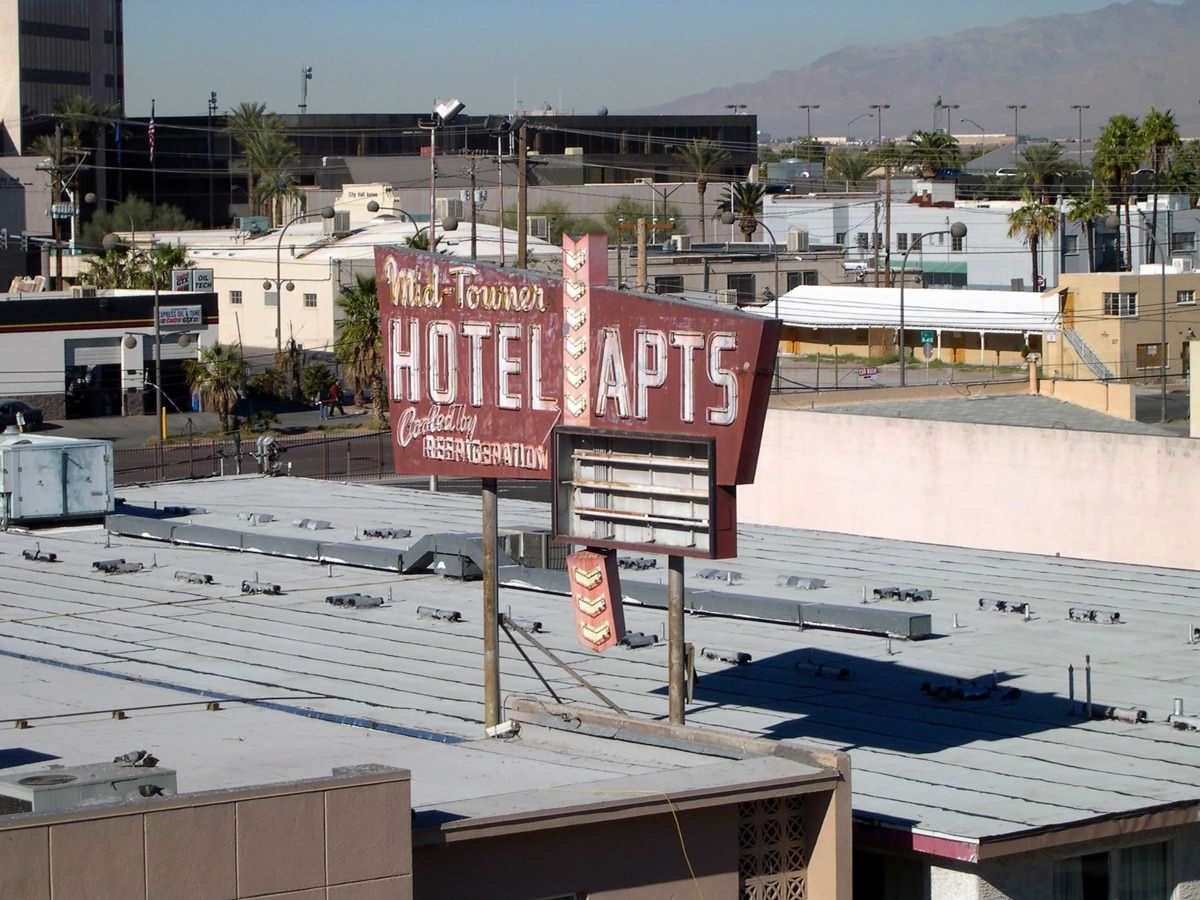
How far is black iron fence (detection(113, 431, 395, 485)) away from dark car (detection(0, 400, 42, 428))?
632 cm

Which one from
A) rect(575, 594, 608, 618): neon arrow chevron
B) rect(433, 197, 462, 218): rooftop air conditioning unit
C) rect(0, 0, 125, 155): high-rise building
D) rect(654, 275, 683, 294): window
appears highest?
rect(0, 0, 125, 155): high-rise building

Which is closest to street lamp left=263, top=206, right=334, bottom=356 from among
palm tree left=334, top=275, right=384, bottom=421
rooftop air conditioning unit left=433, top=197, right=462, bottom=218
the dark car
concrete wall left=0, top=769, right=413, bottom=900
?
palm tree left=334, top=275, right=384, bottom=421

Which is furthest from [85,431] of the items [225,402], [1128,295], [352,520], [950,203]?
[950,203]

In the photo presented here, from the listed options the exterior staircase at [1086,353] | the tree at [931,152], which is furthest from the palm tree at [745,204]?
the exterior staircase at [1086,353]

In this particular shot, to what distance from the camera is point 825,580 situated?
1072 inches

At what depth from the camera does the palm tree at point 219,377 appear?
242 ft

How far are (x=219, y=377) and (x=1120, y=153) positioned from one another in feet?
202

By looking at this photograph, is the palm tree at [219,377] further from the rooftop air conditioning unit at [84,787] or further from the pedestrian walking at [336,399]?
the rooftop air conditioning unit at [84,787]

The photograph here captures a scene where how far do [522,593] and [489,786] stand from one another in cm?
1220

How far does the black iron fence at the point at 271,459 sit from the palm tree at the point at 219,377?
8.20 feet

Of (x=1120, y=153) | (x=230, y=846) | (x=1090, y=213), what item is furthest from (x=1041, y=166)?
(x=230, y=846)

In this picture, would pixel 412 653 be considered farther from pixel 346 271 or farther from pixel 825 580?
pixel 346 271

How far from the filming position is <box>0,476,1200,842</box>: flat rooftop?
50.2ft

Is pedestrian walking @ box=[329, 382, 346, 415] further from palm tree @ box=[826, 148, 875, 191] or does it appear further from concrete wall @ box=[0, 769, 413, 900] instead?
palm tree @ box=[826, 148, 875, 191]
